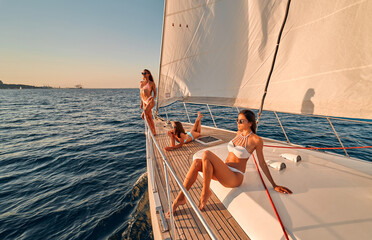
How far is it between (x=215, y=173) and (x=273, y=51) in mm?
2447

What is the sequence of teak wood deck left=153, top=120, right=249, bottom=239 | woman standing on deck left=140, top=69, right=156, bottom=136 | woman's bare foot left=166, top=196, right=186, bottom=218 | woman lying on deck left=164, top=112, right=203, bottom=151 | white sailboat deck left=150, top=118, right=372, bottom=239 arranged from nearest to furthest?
1. white sailboat deck left=150, top=118, right=372, bottom=239
2. teak wood deck left=153, top=120, right=249, bottom=239
3. woman's bare foot left=166, top=196, right=186, bottom=218
4. woman lying on deck left=164, top=112, right=203, bottom=151
5. woman standing on deck left=140, top=69, right=156, bottom=136

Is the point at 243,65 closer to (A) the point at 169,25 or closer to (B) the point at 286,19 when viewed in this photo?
(B) the point at 286,19

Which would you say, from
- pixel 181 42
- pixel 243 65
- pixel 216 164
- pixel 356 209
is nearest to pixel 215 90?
pixel 243 65

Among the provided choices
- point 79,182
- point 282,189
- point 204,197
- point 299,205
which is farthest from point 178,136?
point 79,182

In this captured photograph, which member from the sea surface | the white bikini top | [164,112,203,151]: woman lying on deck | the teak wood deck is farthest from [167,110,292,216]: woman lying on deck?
[164,112,203,151]: woman lying on deck

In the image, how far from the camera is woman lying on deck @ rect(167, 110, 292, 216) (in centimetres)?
197

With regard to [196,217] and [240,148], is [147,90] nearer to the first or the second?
[240,148]

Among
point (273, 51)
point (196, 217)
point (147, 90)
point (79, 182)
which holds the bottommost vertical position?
point (79, 182)

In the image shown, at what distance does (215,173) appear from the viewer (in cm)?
203

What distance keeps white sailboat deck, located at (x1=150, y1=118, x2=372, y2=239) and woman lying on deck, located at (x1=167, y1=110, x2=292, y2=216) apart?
0.18 metres

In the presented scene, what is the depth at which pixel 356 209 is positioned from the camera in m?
1.65

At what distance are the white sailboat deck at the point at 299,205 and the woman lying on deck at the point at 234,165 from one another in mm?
177

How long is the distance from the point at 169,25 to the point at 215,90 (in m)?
2.35

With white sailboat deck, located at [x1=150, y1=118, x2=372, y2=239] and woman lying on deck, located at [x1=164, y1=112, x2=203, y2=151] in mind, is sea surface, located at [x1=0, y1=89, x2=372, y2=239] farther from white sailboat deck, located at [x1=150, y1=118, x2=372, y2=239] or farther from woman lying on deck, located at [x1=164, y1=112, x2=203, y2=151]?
woman lying on deck, located at [x1=164, y1=112, x2=203, y2=151]
